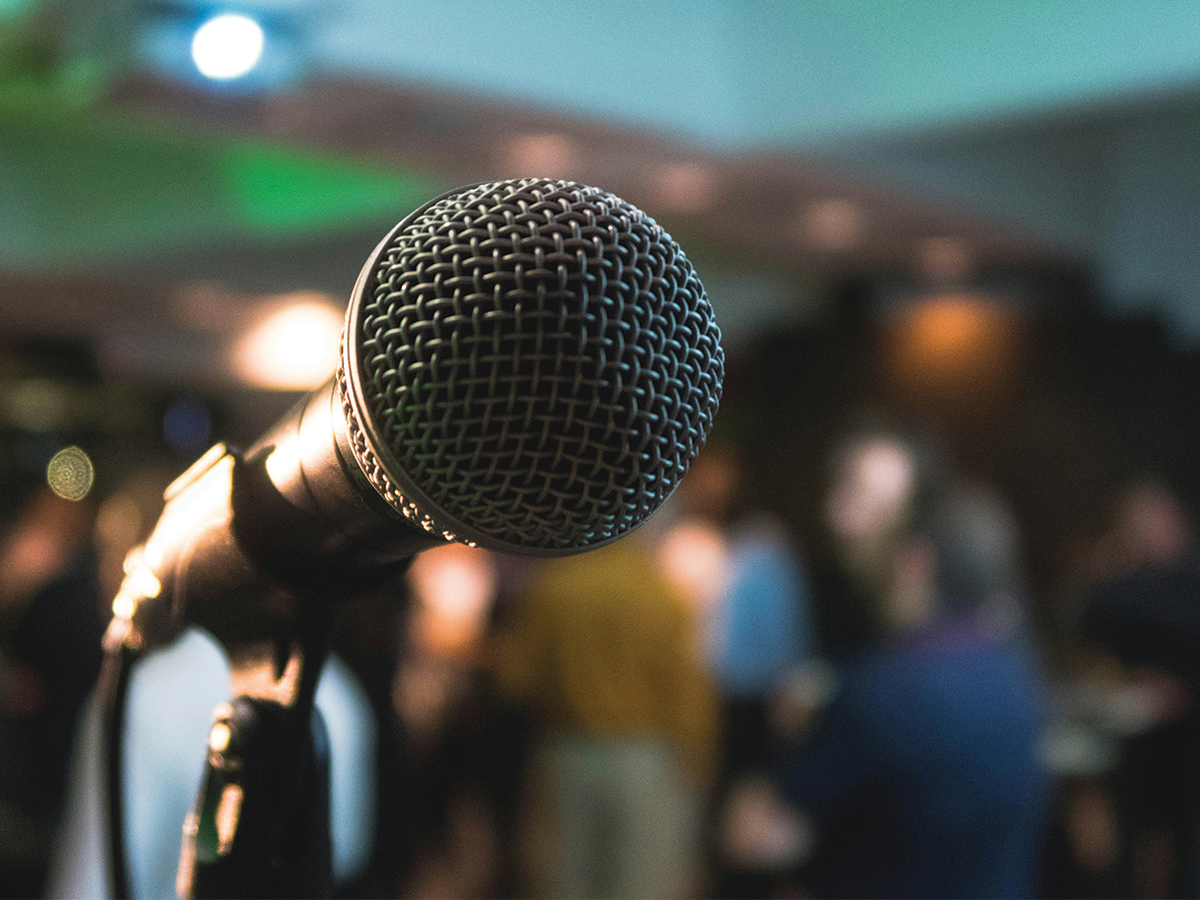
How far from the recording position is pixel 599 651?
3.89 meters

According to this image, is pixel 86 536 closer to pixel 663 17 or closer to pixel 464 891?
pixel 464 891

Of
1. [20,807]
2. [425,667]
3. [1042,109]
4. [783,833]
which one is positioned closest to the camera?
[783,833]

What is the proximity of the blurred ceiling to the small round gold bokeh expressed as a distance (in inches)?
62.2

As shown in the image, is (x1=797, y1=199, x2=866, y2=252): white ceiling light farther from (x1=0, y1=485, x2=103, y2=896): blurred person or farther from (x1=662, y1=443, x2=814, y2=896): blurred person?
(x1=0, y1=485, x2=103, y2=896): blurred person

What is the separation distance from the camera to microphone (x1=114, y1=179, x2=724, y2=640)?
56cm

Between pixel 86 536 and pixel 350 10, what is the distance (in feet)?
6.81

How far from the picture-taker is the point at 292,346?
8.13m

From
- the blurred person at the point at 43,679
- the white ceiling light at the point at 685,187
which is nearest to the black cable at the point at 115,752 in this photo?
the blurred person at the point at 43,679

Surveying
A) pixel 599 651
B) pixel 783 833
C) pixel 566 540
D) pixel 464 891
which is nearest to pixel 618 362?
pixel 566 540

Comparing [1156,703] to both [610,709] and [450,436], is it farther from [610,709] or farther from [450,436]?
[450,436]

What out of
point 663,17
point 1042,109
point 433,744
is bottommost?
point 433,744

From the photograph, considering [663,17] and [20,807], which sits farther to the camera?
Answer: [663,17]

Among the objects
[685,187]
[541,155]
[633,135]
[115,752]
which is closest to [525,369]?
[115,752]

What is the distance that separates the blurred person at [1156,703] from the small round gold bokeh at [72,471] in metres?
7.18
